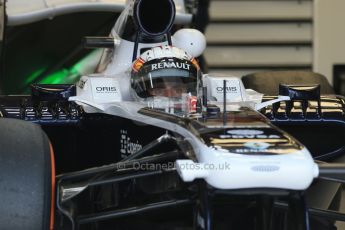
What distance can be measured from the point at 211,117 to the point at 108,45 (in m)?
0.88

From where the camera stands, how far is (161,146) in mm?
2020

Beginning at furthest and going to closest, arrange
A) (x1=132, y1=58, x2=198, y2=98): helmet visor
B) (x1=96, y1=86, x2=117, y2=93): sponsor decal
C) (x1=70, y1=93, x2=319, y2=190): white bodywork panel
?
1. (x1=96, y1=86, x2=117, y2=93): sponsor decal
2. (x1=132, y1=58, x2=198, y2=98): helmet visor
3. (x1=70, y1=93, x2=319, y2=190): white bodywork panel

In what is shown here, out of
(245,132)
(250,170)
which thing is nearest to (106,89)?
(245,132)

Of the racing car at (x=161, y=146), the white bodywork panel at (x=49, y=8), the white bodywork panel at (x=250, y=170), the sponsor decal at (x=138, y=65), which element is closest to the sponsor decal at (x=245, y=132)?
the racing car at (x=161, y=146)

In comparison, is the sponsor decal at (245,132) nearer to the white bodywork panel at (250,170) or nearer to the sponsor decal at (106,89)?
the white bodywork panel at (250,170)

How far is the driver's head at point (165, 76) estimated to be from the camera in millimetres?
2061

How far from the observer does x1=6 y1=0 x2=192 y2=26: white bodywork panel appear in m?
3.12

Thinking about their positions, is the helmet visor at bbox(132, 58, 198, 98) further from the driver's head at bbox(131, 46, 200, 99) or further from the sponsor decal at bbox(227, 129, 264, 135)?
the sponsor decal at bbox(227, 129, 264, 135)

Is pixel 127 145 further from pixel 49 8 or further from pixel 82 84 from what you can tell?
pixel 49 8

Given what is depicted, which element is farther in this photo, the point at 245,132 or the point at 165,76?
the point at 165,76

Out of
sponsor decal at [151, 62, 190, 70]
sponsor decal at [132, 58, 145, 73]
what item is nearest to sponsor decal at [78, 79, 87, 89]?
sponsor decal at [132, 58, 145, 73]

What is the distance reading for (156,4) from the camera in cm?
231

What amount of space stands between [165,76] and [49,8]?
47.7 inches

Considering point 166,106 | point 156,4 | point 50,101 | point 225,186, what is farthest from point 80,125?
point 225,186
